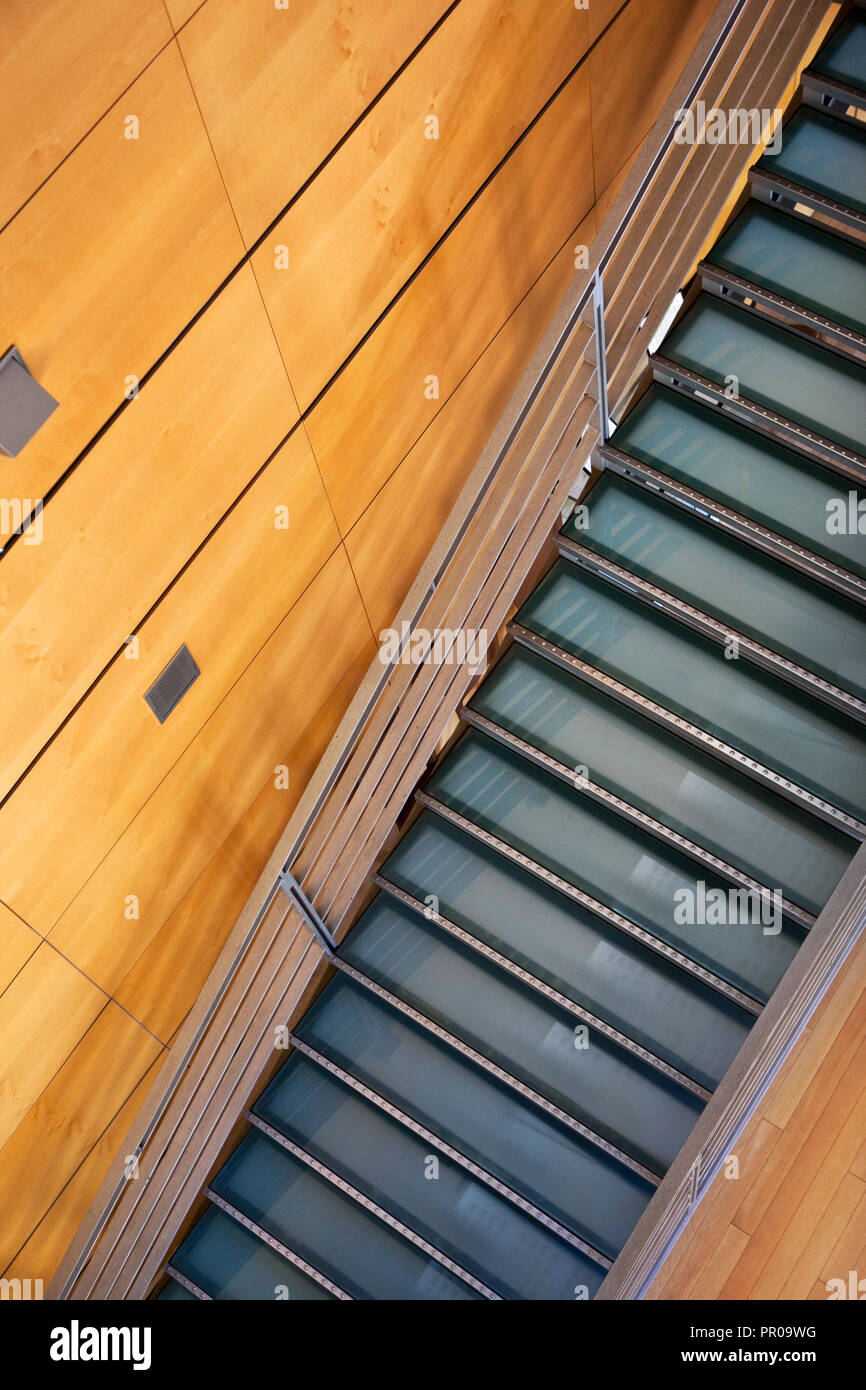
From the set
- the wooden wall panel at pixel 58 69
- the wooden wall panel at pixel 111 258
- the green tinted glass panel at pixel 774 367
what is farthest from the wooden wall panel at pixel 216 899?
the wooden wall panel at pixel 58 69

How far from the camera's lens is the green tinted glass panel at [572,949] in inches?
179

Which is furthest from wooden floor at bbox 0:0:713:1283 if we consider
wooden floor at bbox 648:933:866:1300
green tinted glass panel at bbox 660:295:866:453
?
wooden floor at bbox 648:933:866:1300

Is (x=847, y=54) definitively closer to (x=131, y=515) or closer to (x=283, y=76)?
(x=283, y=76)

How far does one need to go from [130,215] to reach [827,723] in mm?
2870

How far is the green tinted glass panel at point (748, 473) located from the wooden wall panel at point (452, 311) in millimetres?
818

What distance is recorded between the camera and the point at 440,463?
5547 mm

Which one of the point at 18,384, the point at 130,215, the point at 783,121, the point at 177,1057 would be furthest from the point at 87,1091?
the point at 783,121

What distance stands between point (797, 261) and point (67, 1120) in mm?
4364

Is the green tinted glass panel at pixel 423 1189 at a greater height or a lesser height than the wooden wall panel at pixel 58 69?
lesser

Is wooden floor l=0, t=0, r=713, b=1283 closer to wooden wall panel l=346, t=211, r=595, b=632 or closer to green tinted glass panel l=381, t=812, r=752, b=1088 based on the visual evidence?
wooden wall panel l=346, t=211, r=595, b=632

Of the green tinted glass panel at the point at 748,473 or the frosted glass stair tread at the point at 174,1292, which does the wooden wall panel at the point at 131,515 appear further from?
the frosted glass stair tread at the point at 174,1292

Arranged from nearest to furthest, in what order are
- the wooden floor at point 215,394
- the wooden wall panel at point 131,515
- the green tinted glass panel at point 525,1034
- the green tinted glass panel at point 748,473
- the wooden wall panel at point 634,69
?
the wooden floor at point 215,394 → the wooden wall panel at point 131,515 → the green tinted glass panel at point 525,1034 → the green tinted glass panel at point 748,473 → the wooden wall panel at point 634,69

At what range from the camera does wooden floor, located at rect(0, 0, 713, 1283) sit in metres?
3.52
